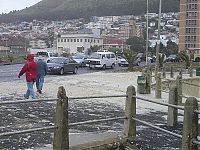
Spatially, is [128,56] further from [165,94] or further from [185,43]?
[185,43]

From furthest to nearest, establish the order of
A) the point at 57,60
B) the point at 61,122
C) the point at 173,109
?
the point at 57,60, the point at 173,109, the point at 61,122

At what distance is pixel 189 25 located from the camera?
429 feet

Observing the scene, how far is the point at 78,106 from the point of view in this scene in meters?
15.3

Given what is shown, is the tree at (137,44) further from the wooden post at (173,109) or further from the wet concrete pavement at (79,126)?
the wooden post at (173,109)

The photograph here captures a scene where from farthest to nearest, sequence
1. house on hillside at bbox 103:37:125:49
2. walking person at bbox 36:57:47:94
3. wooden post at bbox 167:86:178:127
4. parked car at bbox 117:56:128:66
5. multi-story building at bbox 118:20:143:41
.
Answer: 1. multi-story building at bbox 118:20:143:41
2. house on hillside at bbox 103:37:125:49
3. parked car at bbox 117:56:128:66
4. walking person at bbox 36:57:47:94
5. wooden post at bbox 167:86:178:127

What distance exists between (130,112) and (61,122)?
5.59ft

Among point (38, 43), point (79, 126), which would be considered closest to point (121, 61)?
point (79, 126)

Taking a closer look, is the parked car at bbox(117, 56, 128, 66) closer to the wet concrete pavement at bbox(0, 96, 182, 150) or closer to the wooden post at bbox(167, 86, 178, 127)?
the wet concrete pavement at bbox(0, 96, 182, 150)

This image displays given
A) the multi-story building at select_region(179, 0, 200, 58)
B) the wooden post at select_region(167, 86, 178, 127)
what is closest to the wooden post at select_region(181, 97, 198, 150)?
the wooden post at select_region(167, 86, 178, 127)

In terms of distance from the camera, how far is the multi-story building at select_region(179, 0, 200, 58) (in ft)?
422

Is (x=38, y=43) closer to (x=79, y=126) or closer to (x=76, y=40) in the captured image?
(x=76, y=40)

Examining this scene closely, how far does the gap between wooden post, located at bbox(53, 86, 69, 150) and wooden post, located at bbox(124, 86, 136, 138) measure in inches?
61.2

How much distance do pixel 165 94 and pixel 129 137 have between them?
1395 cm

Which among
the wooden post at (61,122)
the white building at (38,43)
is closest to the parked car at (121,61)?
the wooden post at (61,122)
